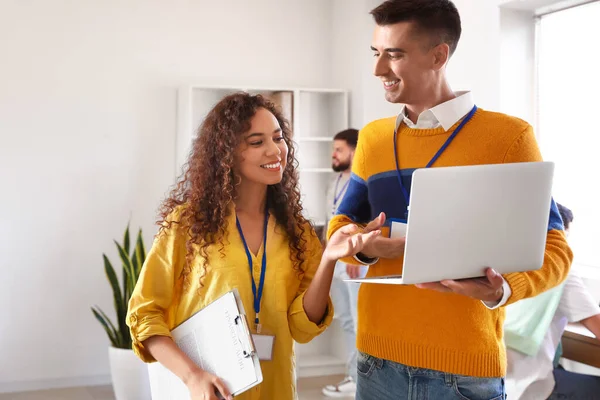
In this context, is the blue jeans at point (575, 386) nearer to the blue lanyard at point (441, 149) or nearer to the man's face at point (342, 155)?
the blue lanyard at point (441, 149)

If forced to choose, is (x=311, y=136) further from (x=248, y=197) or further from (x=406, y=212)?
(x=406, y=212)

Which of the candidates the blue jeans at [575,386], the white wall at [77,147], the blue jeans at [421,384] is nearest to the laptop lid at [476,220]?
the blue jeans at [421,384]

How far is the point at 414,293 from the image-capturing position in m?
1.54

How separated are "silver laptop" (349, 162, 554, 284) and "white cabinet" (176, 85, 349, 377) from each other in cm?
375

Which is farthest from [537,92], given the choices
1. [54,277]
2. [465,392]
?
[54,277]

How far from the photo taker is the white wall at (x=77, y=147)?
4672 millimetres

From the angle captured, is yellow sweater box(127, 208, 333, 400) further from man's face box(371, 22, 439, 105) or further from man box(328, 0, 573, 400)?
man's face box(371, 22, 439, 105)

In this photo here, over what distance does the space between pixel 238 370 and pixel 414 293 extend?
447mm

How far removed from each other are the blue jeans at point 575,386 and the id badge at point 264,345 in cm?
172

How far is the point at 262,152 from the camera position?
1.85 m

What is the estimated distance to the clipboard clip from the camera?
1551 mm

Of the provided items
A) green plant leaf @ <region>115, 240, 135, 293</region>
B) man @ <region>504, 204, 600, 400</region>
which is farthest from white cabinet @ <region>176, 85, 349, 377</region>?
man @ <region>504, 204, 600, 400</region>

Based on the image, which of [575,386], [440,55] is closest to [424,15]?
[440,55]

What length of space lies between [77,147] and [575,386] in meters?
3.58
